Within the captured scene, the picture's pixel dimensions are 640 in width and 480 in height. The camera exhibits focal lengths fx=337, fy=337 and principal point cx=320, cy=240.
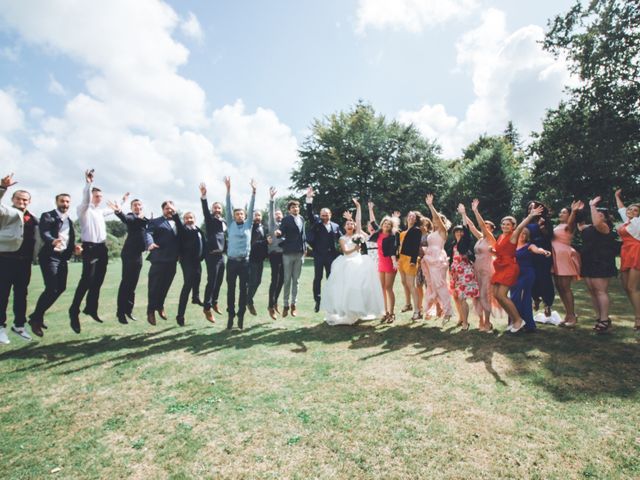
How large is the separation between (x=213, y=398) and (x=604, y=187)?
25.8m

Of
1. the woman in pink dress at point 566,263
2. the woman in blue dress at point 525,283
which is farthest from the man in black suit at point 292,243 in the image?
the woman in pink dress at point 566,263

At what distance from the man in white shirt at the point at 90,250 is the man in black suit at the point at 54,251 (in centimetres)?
23

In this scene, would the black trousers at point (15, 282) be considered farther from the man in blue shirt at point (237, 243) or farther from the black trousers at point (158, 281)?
the man in blue shirt at point (237, 243)

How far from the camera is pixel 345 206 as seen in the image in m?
37.2

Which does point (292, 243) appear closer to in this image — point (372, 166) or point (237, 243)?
point (237, 243)

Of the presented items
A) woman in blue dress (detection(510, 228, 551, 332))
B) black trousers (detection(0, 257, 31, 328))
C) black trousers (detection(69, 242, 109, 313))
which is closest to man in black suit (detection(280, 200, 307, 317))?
black trousers (detection(69, 242, 109, 313))

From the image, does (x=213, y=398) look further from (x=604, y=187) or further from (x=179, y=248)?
(x=604, y=187)

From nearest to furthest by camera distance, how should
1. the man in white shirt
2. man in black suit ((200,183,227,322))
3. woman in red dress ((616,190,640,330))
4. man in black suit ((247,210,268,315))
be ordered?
woman in red dress ((616,190,640,330)), the man in white shirt, man in black suit ((200,183,227,322)), man in black suit ((247,210,268,315))

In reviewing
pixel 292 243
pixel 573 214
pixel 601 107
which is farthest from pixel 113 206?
pixel 601 107

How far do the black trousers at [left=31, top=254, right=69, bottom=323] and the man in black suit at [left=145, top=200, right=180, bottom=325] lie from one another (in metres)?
1.65

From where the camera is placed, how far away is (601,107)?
62.7ft

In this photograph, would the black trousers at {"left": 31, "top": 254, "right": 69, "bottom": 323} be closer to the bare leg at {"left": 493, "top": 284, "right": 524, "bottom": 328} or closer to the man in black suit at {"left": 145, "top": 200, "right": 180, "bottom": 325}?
the man in black suit at {"left": 145, "top": 200, "right": 180, "bottom": 325}

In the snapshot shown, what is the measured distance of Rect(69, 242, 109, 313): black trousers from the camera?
23.6 ft

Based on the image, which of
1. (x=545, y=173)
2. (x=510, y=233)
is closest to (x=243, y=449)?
(x=510, y=233)
